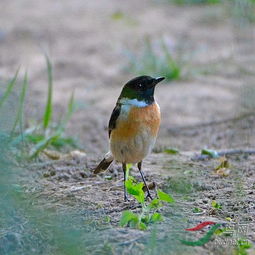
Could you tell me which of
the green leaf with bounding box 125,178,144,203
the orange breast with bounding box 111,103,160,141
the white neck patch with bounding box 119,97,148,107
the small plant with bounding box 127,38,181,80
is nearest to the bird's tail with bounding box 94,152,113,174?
the orange breast with bounding box 111,103,160,141

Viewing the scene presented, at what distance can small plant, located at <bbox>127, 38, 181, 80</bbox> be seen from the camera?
10594 millimetres

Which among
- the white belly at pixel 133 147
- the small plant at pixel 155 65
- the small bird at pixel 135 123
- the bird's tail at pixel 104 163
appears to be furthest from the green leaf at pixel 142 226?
the small plant at pixel 155 65

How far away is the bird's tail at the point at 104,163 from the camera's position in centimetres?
634

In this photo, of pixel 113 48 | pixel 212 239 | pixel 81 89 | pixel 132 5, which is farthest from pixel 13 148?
pixel 132 5

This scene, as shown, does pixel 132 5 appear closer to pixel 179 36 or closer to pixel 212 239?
pixel 179 36

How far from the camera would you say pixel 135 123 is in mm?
5840

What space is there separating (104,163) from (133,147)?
55 centimetres

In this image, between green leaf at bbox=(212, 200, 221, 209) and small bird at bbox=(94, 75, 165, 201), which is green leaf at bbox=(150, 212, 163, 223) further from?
small bird at bbox=(94, 75, 165, 201)

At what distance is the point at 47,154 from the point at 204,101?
3.19 m

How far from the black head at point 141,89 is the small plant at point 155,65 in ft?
14.2

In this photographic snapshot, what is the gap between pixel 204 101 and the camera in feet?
32.9

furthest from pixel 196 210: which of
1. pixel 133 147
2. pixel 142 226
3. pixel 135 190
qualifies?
pixel 133 147

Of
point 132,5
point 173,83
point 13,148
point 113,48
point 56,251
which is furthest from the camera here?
point 132,5

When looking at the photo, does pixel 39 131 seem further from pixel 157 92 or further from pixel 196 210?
pixel 196 210
